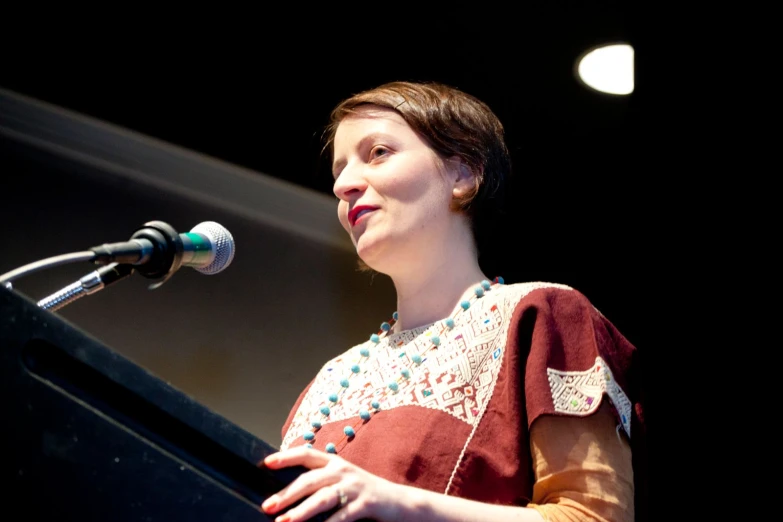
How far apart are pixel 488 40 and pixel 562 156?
1.11 ft

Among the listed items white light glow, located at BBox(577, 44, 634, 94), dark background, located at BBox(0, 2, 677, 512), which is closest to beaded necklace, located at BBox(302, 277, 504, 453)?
dark background, located at BBox(0, 2, 677, 512)

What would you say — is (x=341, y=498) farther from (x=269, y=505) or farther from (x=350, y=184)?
(x=350, y=184)

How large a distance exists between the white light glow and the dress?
900mm

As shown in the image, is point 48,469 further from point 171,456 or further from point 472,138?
point 472,138

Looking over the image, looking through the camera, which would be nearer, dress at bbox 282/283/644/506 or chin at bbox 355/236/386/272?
dress at bbox 282/283/644/506

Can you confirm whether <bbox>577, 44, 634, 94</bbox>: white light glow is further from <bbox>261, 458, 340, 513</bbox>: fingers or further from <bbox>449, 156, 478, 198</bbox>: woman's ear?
<bbox>261, 458, 340, 513</bbox>: fingers

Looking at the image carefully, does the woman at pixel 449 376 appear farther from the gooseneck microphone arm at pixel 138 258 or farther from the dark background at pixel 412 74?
the dark background at pixel 412 74

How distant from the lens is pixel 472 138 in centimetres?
161

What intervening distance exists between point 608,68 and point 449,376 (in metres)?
1.12

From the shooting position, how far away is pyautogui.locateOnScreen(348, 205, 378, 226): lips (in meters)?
1.53

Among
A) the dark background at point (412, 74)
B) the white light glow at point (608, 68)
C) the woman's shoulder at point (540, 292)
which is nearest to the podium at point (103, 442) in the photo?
the woman's shoulder at point (540, 292)

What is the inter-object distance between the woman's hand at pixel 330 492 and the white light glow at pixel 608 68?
1.46 m

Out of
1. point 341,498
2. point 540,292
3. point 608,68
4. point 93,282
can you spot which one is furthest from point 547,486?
point 608,68

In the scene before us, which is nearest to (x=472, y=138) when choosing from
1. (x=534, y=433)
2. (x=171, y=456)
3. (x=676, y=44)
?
(x=676, y=44)
